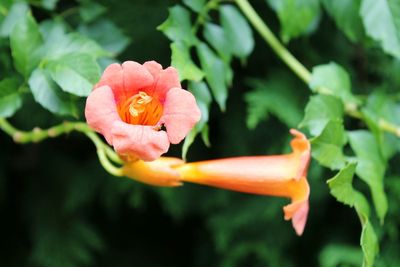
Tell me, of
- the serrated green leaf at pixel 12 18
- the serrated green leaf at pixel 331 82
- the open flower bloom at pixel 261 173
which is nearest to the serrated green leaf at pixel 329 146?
the open flower bloom at pixel 261 173

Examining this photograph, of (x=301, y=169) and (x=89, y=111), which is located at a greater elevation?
(x=89, y=111)

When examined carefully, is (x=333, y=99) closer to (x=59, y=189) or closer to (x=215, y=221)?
(x=215, y=221)

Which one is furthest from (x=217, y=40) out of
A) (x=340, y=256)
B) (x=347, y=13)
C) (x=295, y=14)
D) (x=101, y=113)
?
(x=340, y=256)

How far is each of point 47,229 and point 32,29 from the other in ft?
3.26

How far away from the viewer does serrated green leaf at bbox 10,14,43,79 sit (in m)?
1.48

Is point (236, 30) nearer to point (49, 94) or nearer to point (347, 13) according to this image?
point (347, 13)

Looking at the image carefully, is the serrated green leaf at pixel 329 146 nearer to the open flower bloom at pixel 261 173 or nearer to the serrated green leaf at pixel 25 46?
the open flower bloom at pixel 261 173

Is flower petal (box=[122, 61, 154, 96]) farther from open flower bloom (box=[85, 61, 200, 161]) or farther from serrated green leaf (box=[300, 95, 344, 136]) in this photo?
serrated green leaf (box=[300, 95, 344, 136])

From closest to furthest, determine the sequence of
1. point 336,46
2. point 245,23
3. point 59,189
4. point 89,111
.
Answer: point 89,111, point 245,23, point 336,46, point 59,189

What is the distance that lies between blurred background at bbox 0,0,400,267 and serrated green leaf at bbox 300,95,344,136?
414 millimetres

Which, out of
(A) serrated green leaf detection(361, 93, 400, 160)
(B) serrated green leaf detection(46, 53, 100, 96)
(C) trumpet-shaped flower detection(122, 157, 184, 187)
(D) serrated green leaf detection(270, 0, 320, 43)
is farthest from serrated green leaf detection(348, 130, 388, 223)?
(B) serrated green leaf detection(46, 53, 100, 96)

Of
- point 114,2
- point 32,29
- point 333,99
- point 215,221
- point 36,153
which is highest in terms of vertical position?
point 32,29

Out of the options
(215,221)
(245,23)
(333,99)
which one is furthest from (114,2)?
(215,221)

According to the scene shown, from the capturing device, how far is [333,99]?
1.58 meters
